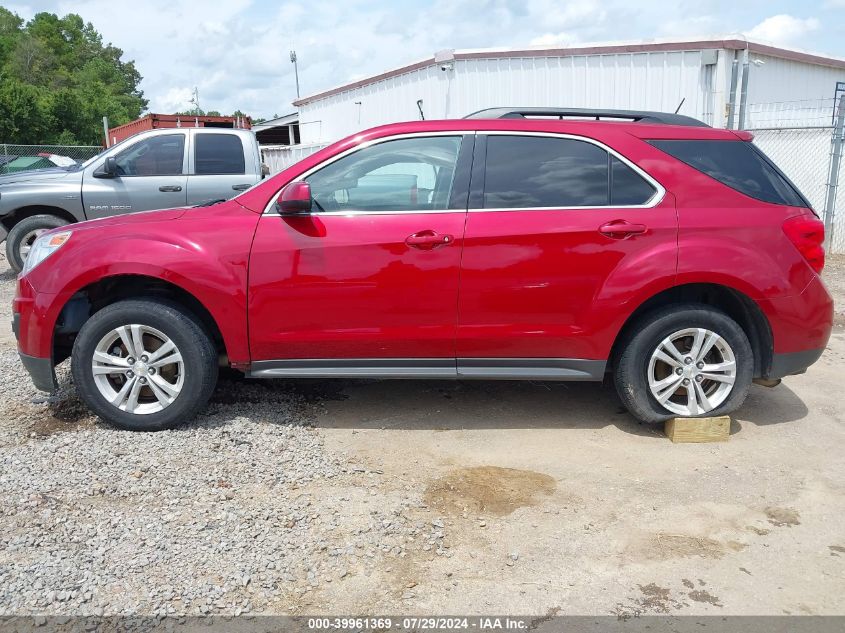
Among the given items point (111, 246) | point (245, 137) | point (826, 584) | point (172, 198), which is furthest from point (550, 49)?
point (826, 584)

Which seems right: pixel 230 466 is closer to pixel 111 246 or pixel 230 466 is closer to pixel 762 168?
pixel 111 246

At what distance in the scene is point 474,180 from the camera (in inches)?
164

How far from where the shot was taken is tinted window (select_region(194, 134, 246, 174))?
29.5ft

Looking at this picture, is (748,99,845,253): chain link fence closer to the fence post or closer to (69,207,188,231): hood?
the fence post

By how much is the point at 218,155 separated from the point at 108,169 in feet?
4.39

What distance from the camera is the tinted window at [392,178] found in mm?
4176

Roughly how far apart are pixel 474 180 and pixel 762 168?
1.77 m

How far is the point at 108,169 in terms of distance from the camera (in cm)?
875

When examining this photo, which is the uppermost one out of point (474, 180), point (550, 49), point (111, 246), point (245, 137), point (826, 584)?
point (550, 49)

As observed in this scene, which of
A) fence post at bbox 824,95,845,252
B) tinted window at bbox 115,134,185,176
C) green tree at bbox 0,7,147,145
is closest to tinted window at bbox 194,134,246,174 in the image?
tinted window at bbox 115,134,185,176

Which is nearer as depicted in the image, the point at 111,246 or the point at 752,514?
the point at 752,514

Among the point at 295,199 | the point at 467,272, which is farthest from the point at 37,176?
the point at 467,272

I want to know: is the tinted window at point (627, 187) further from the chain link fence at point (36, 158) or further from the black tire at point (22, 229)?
the chain link fence at point (36, 158)

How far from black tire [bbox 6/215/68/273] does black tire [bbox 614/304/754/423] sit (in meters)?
7.72
